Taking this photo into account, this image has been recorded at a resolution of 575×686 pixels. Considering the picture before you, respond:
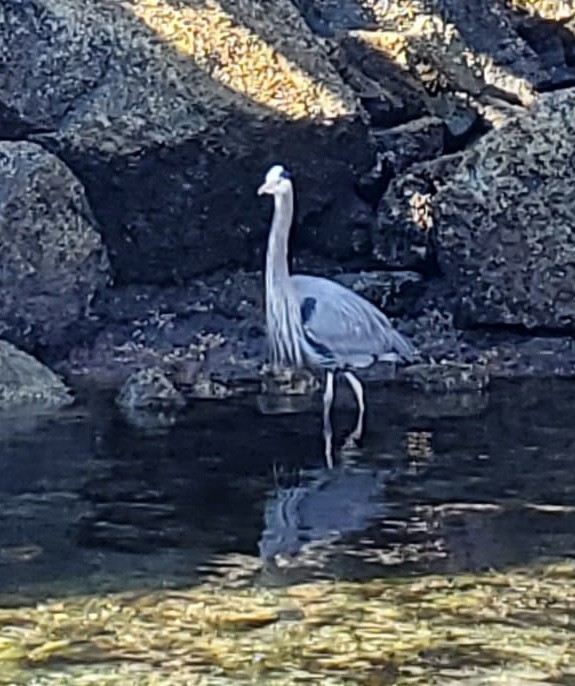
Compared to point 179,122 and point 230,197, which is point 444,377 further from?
point 179,122

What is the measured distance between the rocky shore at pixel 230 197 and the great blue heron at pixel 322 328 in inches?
27.3

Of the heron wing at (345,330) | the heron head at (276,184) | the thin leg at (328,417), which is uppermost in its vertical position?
the heron head at (276,184)

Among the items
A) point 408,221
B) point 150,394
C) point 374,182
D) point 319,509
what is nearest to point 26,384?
point 150,394

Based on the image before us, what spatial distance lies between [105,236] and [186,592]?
5.85 metres

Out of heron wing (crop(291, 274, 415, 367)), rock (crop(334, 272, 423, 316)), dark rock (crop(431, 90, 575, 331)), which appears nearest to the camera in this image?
heron wing (crop(291, 274, 415, 367))

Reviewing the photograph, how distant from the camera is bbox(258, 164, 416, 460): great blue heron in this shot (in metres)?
8.56

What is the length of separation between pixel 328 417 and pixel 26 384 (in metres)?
1.37

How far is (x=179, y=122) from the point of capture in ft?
35.0

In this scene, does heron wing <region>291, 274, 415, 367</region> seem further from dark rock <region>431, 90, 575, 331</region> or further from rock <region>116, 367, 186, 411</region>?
dark rock <region>431, 90, 575, 331</region>

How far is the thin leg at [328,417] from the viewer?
285 inches

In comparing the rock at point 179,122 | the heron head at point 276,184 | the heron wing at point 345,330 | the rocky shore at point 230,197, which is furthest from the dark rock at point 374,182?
the heron wing at point 345,330

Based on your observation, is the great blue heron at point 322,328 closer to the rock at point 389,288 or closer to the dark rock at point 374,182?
the rock at point 389,288

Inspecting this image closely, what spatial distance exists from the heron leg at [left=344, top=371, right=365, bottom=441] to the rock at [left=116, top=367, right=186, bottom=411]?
753mm

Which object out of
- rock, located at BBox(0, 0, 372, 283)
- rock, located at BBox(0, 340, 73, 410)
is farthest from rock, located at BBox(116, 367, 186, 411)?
rock, located at BBox(0, 0, 372, 283)
